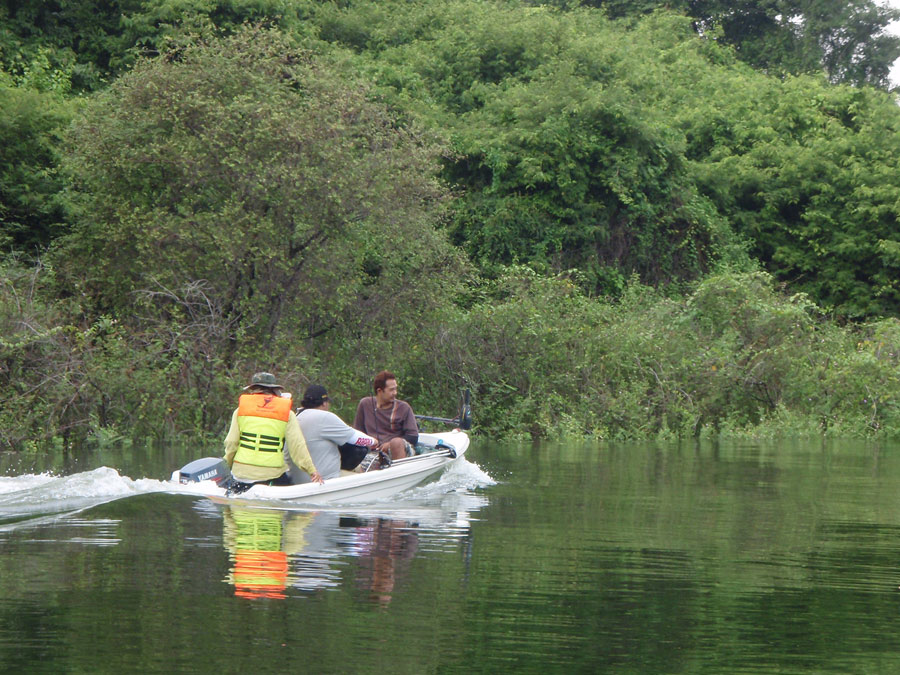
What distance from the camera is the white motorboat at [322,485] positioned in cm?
1312

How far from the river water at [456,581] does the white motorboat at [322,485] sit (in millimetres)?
208

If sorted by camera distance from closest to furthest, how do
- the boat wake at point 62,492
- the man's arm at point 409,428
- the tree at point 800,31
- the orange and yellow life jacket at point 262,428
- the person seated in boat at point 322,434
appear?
the boat wake at point 62,492, the orange and yellow life jacket at point 262,428, the person seated in boat at point 322,434, the man's arm at point 409,428, the tree at point 800,31

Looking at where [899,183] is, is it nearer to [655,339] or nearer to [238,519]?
[655,339]

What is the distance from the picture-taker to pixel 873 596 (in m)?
8.72

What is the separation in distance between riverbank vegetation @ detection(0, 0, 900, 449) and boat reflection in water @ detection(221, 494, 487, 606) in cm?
A: 981

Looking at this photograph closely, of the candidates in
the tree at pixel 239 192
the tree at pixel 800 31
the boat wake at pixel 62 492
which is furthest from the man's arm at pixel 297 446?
the tree at pixel 800 31

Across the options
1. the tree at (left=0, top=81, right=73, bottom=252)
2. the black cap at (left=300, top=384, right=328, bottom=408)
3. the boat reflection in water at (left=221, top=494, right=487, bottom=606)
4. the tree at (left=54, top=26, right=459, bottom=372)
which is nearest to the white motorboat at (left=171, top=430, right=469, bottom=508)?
the boat reflection in water at (left=221, top=494, right=487, bottom=606)

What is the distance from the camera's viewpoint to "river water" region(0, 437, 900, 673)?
675 centimetres

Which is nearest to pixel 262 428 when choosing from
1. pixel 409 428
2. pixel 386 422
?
pixel 386 422

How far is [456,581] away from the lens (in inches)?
350

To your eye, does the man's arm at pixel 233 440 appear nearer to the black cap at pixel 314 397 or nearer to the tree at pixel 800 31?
the black cap at pixel 314 397

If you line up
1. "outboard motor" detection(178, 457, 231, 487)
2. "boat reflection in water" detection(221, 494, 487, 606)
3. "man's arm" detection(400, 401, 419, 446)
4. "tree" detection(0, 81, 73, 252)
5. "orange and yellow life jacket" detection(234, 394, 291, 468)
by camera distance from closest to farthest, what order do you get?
"boat reflection in water" detection(221, 494, 487, 606) → "orange and yellow life jacket" detection(234, 394, 291, 468) → "outboard motor" detection(178, 457, 231, 487) → "man's arm" detection(400, 401, 419, 446) → "tree" detection(0, 81, 73, 252)

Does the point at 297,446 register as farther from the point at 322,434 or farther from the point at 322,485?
the point at 322,434

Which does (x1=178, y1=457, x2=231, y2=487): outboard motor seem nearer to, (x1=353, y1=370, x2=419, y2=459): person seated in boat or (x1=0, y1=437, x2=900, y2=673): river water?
(x1=0, y1=437, x2=900, y2=673): river water
